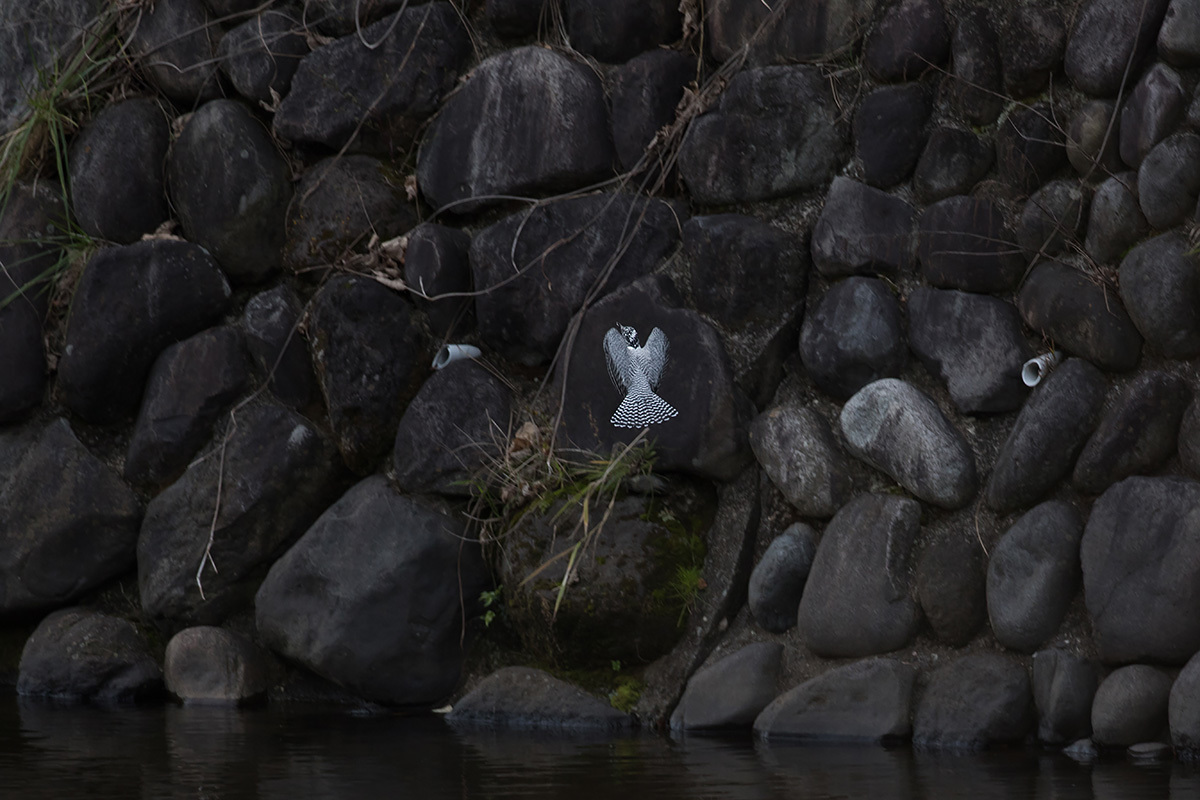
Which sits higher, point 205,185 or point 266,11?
point 266,11

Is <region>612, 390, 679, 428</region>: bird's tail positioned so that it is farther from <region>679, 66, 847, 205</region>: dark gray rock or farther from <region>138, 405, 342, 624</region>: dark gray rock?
<region>138, 405, 342, 624</region>: dark gray rock

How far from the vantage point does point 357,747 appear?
340cm

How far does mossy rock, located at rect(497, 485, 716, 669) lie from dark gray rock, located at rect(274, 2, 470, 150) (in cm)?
163

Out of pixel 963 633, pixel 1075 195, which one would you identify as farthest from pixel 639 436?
pixel 1075 195

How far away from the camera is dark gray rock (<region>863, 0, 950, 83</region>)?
380 centimetres

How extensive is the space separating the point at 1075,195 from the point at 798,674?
1.48 metres

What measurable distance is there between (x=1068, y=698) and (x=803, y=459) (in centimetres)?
98

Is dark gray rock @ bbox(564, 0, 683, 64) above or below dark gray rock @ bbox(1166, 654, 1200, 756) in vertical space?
above

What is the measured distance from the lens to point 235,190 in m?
4.76

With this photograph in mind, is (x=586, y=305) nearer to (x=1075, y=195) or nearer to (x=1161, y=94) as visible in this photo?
(x=1075, y=195)

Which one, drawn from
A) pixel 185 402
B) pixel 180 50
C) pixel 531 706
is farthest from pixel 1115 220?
pixel 180 50

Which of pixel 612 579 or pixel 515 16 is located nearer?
pixel 612 579

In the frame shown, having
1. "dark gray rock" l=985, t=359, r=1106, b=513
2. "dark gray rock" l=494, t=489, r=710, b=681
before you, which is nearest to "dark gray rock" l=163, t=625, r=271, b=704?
"dark gray rock" l=494, t=489, r=710, b=681

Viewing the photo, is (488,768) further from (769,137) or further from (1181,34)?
(1181,34)
